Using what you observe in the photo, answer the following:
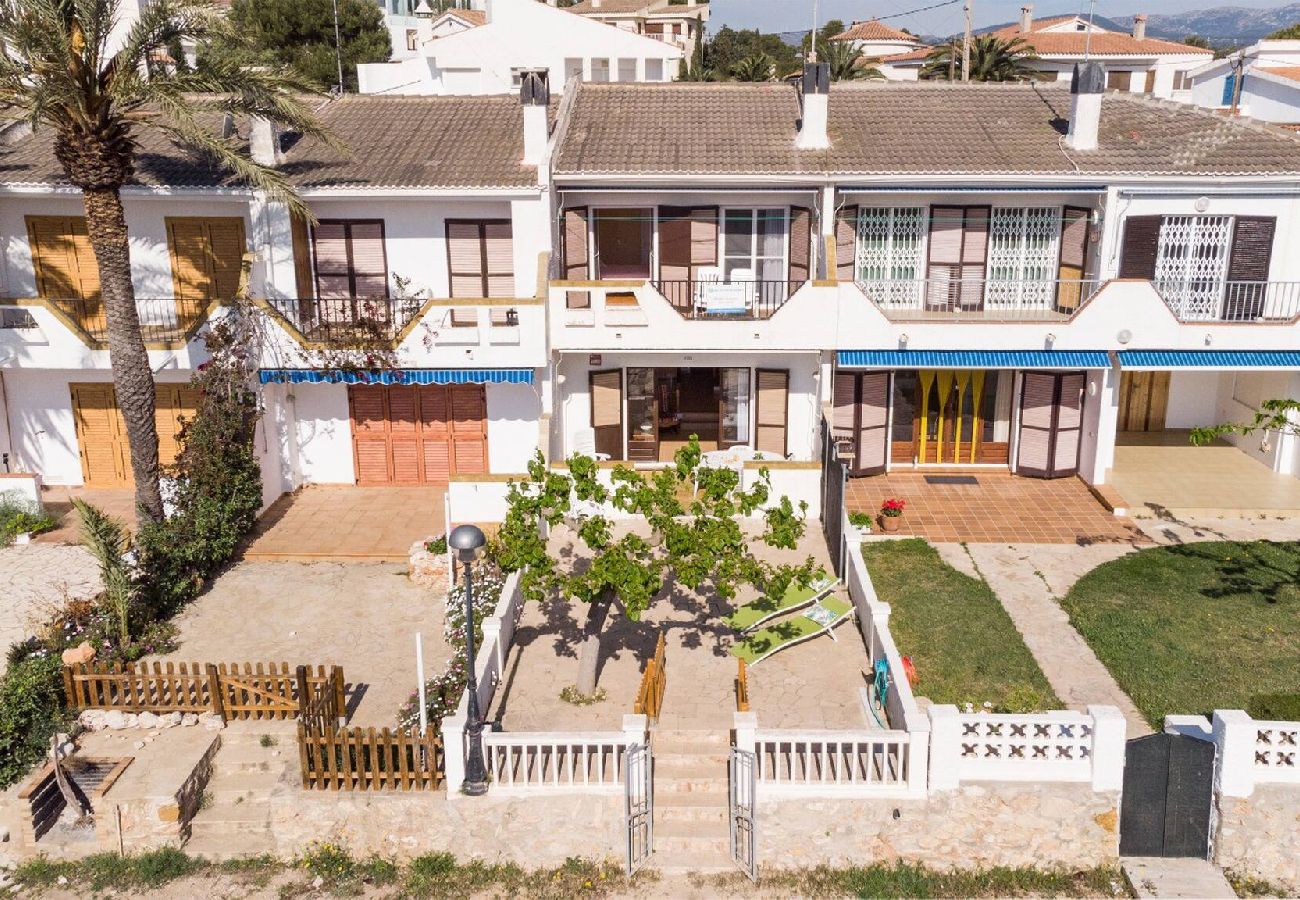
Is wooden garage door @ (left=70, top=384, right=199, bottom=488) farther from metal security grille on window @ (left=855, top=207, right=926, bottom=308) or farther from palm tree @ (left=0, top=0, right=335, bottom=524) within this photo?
metal security grille on window @ (left=855, top=207, right=926, bottom=308)

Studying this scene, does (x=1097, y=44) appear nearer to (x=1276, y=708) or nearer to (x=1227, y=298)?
(x=1227, y=298)

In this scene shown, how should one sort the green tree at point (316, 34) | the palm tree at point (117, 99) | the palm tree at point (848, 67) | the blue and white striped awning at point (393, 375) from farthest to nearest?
the green tree at point (316, 34) < the palm tree at point (848, 67) < the blue and white striped awning at point (393, 375) < the palm tree at point (117, 99)

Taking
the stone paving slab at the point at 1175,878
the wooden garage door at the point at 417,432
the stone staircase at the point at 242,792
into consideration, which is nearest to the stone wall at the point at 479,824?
the stone staircase at the point at 242,792

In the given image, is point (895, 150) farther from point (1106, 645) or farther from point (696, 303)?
point (1106, 645)

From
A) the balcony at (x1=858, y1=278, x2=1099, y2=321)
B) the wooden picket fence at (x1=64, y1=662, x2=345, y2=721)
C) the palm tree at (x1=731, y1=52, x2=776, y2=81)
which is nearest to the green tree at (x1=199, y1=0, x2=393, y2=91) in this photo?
the palm tree at (x1=731, y1=52, x2=776, y2=81)

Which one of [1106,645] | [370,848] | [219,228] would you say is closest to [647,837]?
[370,848]

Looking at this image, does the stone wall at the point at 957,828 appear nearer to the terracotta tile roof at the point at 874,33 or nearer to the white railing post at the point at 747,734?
the white railing post at the point at 747,734
